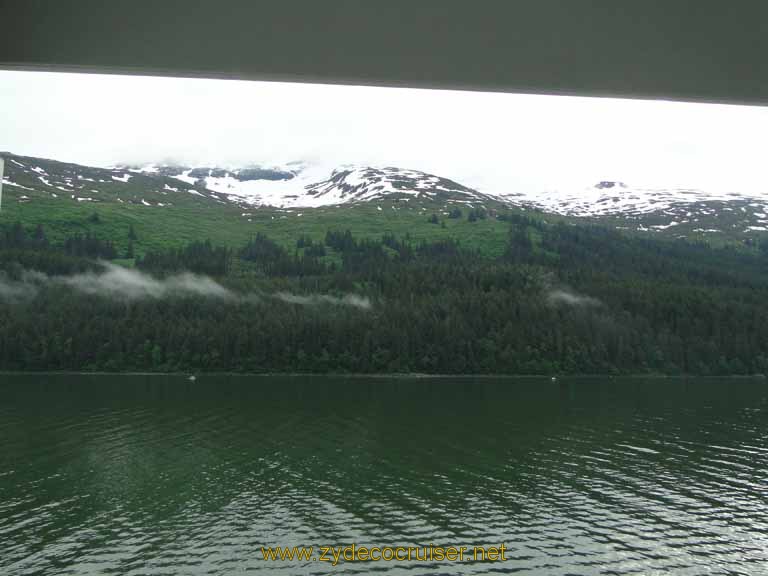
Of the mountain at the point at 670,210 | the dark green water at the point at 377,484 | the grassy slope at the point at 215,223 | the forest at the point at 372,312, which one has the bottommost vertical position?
the dark green water at the point at 377,484

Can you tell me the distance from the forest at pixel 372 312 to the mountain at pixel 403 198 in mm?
29280

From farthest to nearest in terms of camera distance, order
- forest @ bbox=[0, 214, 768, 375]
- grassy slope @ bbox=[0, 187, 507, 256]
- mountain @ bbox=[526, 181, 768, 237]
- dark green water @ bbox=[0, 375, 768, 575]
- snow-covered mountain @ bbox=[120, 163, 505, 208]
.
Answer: snow-covered mountain @ bbox=[120, 163, 505, 208], mountain @ bbox=[526, 181, 768, 237], grassy slope @ bbox=[0, 187, 507, 256], forest @ bbox=[0, 214, 768, 375], dark green water @ bbox=[0, 375, 768, 575]

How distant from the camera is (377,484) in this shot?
15586 millimetres

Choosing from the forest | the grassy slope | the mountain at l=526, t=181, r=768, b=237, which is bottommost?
the forest

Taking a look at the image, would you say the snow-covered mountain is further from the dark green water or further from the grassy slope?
the dark green water

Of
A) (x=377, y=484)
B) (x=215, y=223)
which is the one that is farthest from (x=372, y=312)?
(x=215, y=223)

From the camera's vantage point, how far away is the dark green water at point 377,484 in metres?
10.5

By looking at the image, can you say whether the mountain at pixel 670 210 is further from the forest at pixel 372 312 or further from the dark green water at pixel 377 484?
the dark green water at pixel 377 484

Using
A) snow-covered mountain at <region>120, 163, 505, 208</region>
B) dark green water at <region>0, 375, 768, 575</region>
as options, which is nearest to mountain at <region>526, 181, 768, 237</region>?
snow-covered mountain at <region>120, 163, 505, 208</region>

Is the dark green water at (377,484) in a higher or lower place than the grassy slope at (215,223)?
lower

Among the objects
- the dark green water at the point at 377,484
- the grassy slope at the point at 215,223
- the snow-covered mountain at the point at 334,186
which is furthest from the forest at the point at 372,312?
the snow-covered mountain at the point at 334,186

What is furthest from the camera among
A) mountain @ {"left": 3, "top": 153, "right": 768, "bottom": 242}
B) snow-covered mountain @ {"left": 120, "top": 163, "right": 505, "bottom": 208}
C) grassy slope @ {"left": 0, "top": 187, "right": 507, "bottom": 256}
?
snow-covered mountain @ {"left": 120, "top": 163, "right": 505, "bottom": 208}

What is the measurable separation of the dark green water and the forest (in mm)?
17513

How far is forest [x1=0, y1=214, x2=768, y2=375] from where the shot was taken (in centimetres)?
5153
